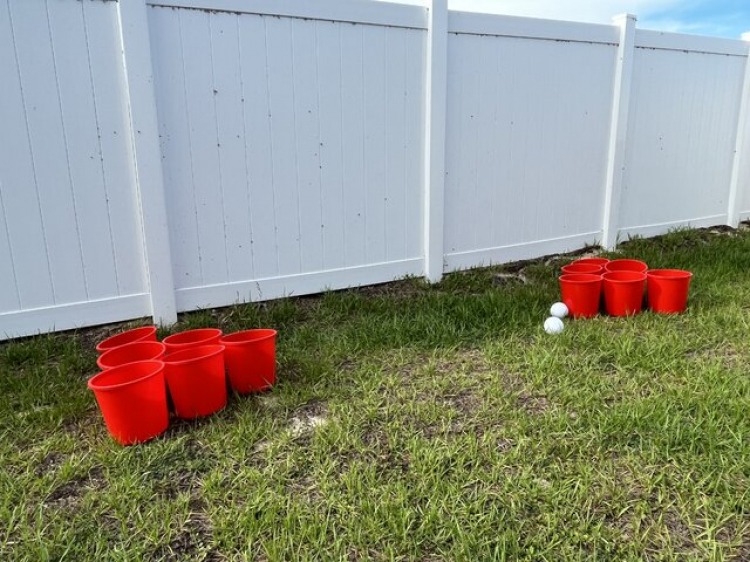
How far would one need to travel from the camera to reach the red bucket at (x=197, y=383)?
2229 millimetres

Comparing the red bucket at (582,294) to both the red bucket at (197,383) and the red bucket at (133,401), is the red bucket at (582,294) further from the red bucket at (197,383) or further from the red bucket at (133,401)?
the red bucket at (133,401)

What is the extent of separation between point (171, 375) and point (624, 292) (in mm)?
2532

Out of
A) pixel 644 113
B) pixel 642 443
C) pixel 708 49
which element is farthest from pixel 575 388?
pixel 708 49

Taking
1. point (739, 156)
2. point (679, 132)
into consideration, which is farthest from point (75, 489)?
point (739, 156)

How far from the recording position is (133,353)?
8.08 feet

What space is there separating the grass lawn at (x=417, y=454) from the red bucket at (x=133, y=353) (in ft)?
0.76

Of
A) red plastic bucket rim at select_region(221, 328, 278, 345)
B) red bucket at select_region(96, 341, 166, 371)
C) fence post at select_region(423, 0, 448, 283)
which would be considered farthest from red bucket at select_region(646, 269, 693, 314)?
red bucket at select_region(96, 341, 166, 371)

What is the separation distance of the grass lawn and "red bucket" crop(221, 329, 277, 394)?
2.8 inches

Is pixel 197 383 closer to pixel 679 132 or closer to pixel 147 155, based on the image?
pixel 147 155

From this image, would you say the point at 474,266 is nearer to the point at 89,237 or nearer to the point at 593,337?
the point at 593,337

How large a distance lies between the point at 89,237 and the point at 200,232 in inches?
23.0

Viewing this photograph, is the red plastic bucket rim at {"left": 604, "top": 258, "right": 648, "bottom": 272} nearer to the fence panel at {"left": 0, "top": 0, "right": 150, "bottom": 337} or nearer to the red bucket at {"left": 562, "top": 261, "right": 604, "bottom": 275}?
the red bucket at {"left": 562, "top": 261, "right": 604, "bottom": 275}

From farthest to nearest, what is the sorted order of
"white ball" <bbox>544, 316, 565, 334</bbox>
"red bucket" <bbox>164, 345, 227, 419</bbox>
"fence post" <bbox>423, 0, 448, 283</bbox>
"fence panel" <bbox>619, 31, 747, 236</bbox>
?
"fence panel" <bbox>619, 31, 747, 236</bbox> → "fence post" <bbox>423, 0, 448, 283</bbox> → "white ball" <bbox>544, 316, 565, 334</bbox> → "red bucket" <bbox>164, 345, 227, 419</bbox>

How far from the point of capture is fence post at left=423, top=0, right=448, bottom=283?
372 cm
